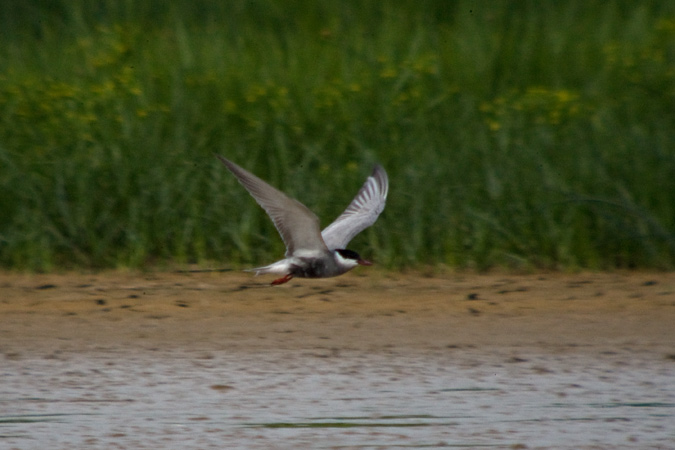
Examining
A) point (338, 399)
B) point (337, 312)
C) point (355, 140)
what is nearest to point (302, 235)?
point (338, 399)

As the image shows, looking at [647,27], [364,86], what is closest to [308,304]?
[364,86]

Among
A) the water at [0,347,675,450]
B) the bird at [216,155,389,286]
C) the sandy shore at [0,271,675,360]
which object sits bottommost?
the water at [0,347,675,450]

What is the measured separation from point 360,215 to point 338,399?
3.62ft

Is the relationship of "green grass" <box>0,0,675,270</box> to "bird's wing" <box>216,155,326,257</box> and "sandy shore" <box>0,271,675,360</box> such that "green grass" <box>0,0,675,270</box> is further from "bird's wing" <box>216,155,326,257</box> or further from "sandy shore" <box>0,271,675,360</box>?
"bird's wing" <box>216,155,326,257</box>

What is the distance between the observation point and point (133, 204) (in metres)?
7.15

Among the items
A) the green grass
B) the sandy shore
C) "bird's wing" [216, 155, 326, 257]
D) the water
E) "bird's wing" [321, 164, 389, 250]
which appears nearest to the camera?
the water

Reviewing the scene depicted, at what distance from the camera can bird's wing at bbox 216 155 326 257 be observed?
474 centimetres

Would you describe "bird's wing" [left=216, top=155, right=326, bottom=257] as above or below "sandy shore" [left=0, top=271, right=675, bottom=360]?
above

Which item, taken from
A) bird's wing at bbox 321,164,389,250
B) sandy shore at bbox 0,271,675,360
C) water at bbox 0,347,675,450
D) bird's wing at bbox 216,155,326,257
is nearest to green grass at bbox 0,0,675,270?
sandy shore at bbox 0,271,675,360

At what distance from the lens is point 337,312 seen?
6.30 m

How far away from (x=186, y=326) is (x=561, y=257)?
232 centimetres

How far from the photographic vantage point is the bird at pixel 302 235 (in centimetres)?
478

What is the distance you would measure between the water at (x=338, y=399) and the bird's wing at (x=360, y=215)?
57 centimetres

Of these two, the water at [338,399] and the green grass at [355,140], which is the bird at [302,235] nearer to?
the water at [338,399]
